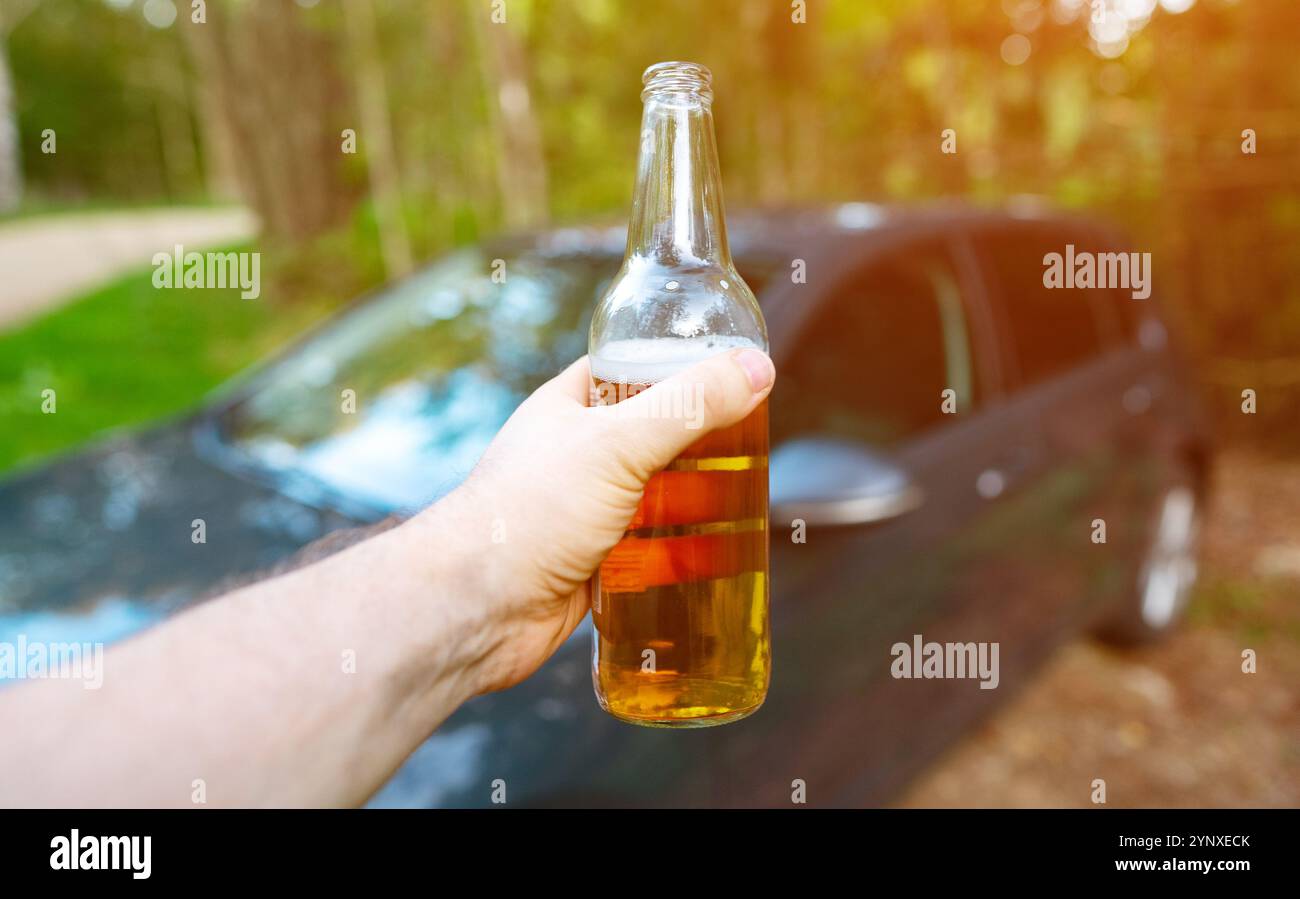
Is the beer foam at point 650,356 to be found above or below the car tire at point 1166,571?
above

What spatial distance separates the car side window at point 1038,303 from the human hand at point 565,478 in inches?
87.9

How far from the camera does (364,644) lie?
3.34 feet

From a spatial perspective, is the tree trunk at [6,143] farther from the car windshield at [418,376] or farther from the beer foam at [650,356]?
the beer foam at [650,356]

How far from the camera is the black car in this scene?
5.99 ft

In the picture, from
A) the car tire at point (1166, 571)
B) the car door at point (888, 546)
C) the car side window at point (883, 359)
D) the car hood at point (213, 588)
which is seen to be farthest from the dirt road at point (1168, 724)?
the car hood at point (213, 588)

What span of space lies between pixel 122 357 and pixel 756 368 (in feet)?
29.7

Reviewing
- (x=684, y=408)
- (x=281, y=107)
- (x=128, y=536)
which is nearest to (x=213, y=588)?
(x=128, y=536)

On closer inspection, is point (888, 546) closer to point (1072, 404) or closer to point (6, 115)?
point (1072, 404)

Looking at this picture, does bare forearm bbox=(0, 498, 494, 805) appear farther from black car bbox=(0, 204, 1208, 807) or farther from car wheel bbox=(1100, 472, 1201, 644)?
car wheel bbox=(1100, 472, 1201, 644)

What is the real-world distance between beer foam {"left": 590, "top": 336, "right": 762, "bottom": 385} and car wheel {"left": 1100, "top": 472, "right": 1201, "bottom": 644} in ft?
10.3

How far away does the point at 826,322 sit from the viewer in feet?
7.77

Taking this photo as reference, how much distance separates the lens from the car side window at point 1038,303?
122 inches

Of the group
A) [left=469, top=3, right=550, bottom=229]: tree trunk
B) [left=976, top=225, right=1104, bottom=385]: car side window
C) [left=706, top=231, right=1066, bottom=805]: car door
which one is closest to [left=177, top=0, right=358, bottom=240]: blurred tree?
[left=469, top=3, right=550, bottom=229]: tree trunk
